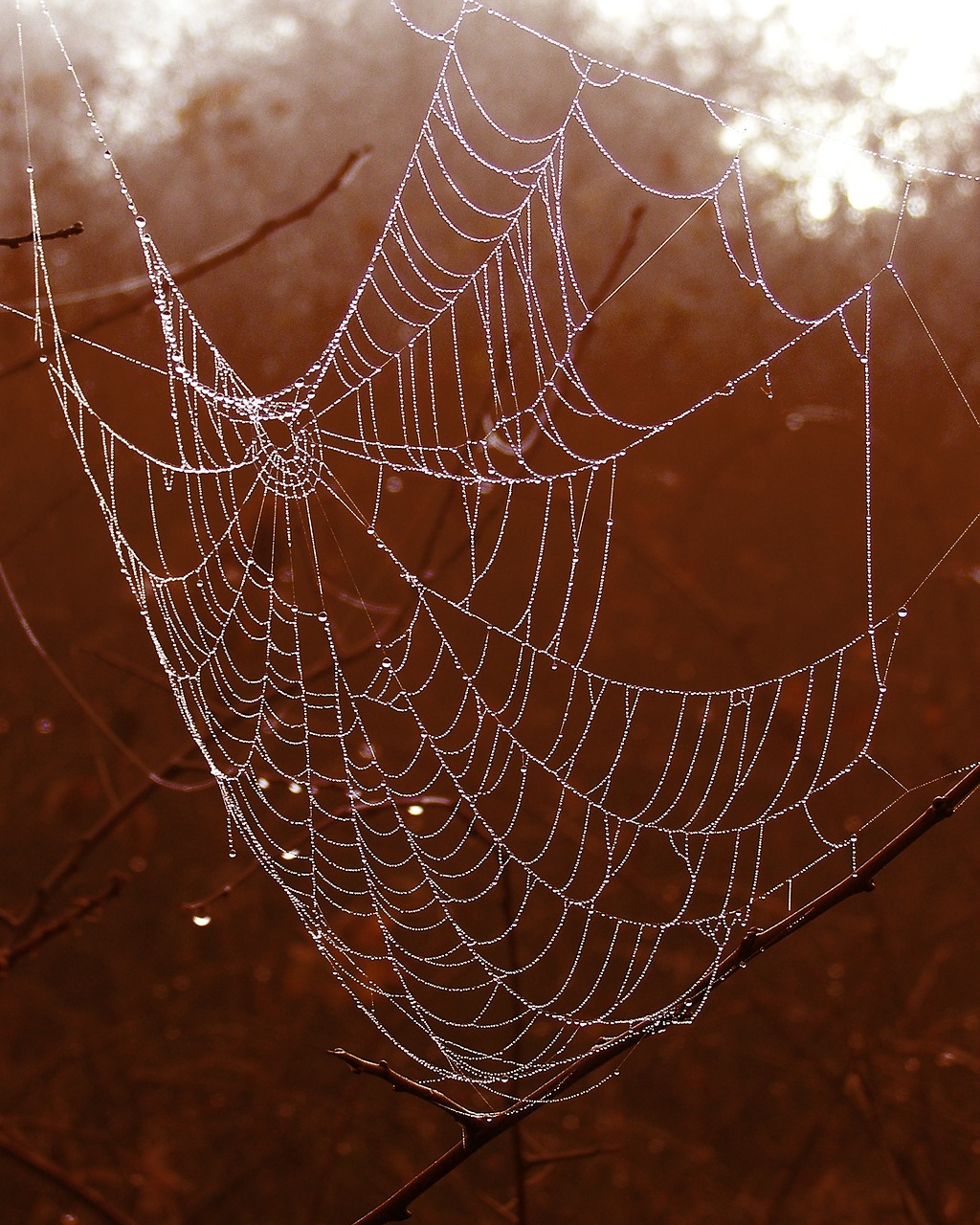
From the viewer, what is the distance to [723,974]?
1.05 meters

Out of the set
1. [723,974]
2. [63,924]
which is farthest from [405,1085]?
[63,924]

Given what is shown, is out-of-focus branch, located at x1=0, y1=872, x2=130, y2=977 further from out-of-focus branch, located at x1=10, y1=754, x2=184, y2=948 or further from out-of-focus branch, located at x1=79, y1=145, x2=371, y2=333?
out-of-focus branch, located at x1=79, y1=145, x2=371, y2=333

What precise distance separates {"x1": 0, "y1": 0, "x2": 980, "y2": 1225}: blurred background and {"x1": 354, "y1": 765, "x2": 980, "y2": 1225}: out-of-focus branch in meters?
3.55

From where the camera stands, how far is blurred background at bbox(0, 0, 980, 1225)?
486cm

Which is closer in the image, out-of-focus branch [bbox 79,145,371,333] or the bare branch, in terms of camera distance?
the bare branch

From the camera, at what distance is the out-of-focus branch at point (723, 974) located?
101 cm

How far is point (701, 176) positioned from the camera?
5.86 meters

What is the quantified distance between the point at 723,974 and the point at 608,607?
195 inches

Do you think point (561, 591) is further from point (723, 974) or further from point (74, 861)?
point (723, 974)

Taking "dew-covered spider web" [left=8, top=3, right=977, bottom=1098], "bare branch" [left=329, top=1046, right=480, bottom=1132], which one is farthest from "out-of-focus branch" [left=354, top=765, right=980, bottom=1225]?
"dew-covered spider web" [left=8, top=3, right=977, bottom=1098]

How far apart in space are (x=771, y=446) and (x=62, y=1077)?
14.7 ft

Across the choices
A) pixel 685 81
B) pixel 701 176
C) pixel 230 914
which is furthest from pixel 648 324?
pixel 230 914

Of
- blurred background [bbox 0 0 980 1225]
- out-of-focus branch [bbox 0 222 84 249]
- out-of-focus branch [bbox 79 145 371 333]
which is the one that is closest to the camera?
out-of-focus branch [bbox 0 222 84 249]

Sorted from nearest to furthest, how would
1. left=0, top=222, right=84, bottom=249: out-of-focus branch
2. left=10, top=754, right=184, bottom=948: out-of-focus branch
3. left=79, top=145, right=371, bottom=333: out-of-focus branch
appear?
left=0, top=222, right=84, bottom=249: out-of-focus branch < left=79, top=145, right=371, bottom=333: out-of-focus branch < left=10, top=754, right=184, bottom=948: out-of-focus branch
